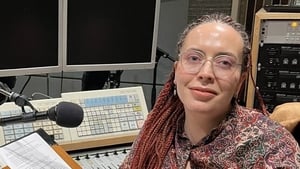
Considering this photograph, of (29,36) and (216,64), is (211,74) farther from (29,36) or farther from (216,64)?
(29,36)

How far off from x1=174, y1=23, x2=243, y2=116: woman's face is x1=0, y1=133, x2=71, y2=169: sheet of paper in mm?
503

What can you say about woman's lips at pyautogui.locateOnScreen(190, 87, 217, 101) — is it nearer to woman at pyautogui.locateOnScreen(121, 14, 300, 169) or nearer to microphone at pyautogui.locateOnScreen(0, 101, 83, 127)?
woman at pyautogui.locateOnScreen(121, 14, 300, 169)

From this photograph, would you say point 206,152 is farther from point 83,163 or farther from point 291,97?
point 291,97

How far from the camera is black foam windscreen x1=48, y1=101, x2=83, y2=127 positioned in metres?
1.07

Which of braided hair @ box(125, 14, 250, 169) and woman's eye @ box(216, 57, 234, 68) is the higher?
woman's eye @ box(216, 57, 234, 68)

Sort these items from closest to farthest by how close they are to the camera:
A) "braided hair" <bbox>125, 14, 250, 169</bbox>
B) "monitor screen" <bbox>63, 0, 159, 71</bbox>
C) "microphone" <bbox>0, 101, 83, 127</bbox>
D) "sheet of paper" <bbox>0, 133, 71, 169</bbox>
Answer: "microphone" <bbox>0, 101, 83, 127</bbox> < "braided hair" <bbox>125, 14, 250, 169</bbox> < "sheet of paper" <bbox>0, 133, 71, 169</bbox> < "monitor screen" <bbox>63, 0, 159, 71</bbox>

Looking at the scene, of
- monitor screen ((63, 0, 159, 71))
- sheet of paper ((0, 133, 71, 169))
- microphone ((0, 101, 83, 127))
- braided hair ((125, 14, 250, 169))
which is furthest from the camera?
monitor screen ((63, 0, 159, 71))

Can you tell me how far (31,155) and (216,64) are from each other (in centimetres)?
66

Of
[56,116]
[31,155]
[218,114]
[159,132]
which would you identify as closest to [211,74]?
[218,114]

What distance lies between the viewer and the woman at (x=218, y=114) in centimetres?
111

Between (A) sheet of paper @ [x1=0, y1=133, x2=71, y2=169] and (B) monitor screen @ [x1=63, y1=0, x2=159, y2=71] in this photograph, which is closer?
(A) sheet of paper @ [x1=0, y1=133, x2=71, y2=169]

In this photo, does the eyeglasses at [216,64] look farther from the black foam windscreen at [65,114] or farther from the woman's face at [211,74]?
the black foam windscreen at [65,114]

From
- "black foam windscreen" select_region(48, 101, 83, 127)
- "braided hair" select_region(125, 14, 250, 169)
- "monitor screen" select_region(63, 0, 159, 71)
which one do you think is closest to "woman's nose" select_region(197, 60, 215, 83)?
"braided hair" select_region(125, 14, 250, 169)

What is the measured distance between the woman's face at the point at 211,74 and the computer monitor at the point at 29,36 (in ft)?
2.41
